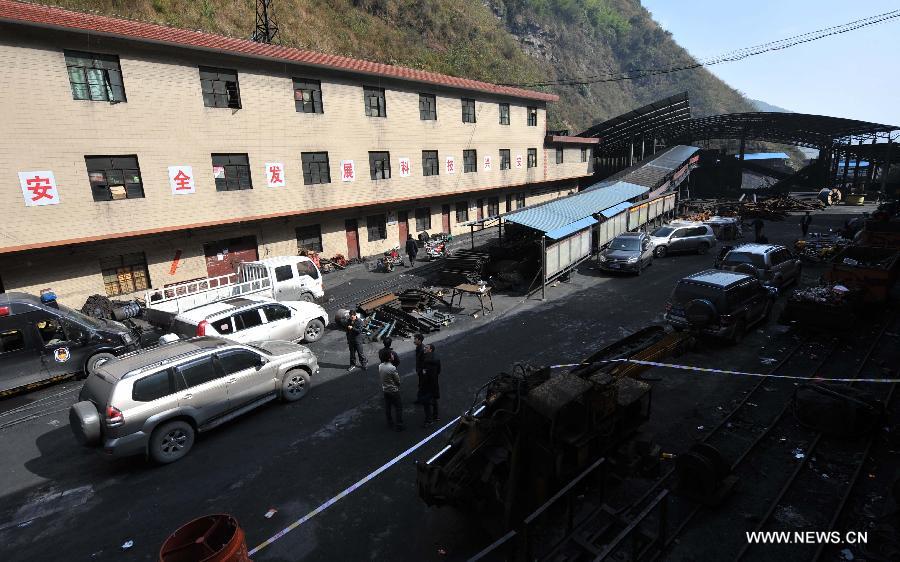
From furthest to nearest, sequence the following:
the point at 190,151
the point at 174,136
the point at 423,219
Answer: the point at 423,219, the point at 190,151, the point at 174,136

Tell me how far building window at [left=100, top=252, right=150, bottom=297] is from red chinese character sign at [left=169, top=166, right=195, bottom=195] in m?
3.15

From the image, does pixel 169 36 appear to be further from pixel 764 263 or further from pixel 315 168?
pixel 764 263

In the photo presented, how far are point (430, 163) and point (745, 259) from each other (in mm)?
18605

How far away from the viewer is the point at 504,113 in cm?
3359

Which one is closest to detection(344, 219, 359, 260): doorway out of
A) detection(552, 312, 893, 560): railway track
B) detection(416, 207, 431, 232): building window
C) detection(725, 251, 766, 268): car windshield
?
detection(416, 207, 431, 232): building window

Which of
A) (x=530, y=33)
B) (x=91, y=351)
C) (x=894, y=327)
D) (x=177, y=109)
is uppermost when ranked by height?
(x=530, y=33)

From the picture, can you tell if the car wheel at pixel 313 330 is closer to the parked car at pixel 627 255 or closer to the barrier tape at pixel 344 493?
the barrier tape at pixel 344 493

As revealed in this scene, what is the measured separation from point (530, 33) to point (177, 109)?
86987mm

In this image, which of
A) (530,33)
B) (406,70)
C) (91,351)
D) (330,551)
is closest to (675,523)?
(330,551)

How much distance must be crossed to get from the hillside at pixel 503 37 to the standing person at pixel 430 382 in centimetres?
3321

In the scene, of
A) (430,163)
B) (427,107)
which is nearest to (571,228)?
(430,163)

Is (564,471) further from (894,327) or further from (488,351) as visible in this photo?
(894,327)

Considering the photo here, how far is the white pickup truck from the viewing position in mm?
14937

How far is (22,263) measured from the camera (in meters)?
15.8
